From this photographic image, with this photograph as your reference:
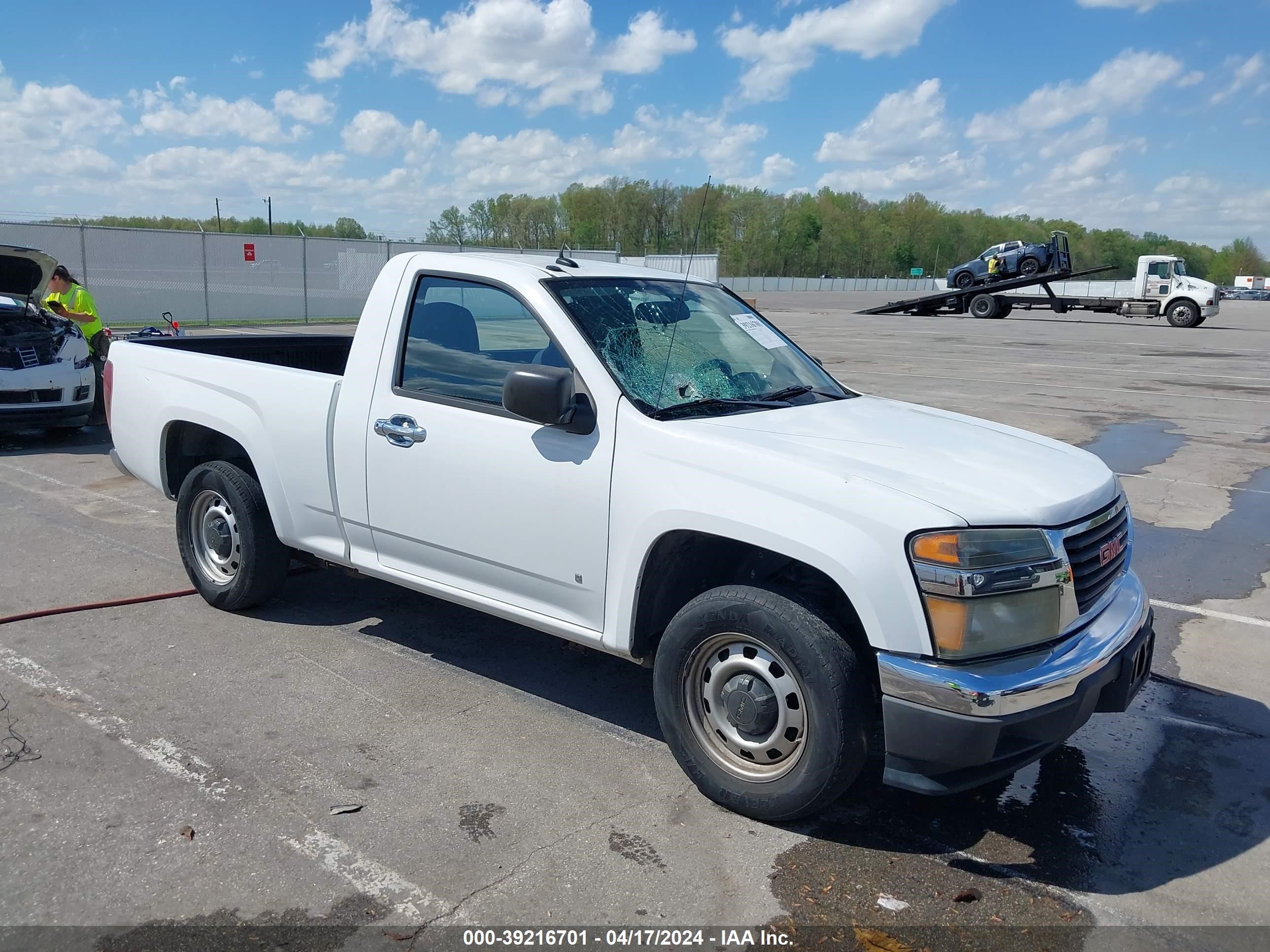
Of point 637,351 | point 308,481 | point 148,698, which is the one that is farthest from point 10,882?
point 637,351

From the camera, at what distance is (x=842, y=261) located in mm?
105875

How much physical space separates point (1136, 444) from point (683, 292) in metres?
9.05

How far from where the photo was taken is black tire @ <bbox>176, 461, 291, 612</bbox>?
5.23 metres

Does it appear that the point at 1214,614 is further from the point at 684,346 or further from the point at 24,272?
the point at 24,272

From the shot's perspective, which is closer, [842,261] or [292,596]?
[292,596]

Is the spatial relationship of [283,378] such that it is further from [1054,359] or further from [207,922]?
[1054,359]

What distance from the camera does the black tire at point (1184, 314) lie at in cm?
4056

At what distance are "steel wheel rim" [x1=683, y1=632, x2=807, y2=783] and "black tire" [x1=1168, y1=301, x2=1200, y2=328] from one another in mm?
43488

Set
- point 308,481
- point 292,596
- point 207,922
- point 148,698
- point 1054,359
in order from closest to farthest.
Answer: point 207,922 → point 148,698 → point 308,481 → point 292,596 → point 1054,359

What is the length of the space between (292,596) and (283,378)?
1.53 m

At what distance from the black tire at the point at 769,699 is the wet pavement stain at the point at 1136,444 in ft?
24.6

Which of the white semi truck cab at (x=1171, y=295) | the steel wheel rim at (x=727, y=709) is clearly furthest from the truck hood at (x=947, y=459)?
the white semi truck cab at (x=1171, y=295)

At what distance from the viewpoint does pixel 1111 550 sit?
12.0 feet

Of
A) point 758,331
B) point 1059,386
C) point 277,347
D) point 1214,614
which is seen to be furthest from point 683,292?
point 1059,386
